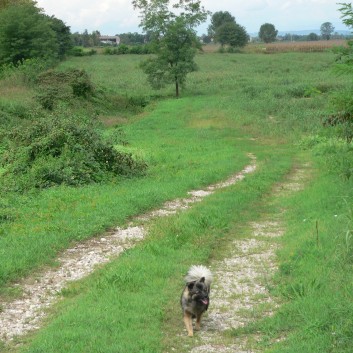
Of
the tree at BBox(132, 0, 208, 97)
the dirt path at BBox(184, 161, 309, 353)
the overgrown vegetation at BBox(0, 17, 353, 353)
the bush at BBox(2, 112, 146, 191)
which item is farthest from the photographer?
the tree at BBox(132, 0, 208, 97)

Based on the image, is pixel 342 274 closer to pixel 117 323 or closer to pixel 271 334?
pixel 271 334

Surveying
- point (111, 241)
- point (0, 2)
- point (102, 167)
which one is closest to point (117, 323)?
point (111, 241)

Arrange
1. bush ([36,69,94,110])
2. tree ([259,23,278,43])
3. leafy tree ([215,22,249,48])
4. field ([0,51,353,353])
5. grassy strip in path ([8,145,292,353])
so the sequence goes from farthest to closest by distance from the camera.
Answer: tree ([259,23,278,43]), leafy tree ([215,22,249,48]), bush ([36,69,94,110]), field ([0,51,353,353]), grassy strip in path ([8,145,292,353])

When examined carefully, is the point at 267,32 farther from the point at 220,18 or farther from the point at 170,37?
the point at 170,37

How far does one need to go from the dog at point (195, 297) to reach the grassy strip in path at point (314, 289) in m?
0.58

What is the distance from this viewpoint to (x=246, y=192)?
52.7 feet

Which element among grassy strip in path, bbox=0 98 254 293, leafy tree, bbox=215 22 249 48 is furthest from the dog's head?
leafy tree, bbox=215 22 249 48

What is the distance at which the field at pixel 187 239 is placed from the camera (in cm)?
730

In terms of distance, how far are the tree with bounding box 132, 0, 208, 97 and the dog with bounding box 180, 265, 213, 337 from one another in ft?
130

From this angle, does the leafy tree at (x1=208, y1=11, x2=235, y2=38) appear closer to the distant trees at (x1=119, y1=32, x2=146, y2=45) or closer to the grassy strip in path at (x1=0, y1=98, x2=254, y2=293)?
the distant trees at (x1=119, y1=32, x2=146, y2=45)

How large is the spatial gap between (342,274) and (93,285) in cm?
386

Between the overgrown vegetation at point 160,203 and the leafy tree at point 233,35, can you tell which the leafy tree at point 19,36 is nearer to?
the overgrown vegetation at point 160,203

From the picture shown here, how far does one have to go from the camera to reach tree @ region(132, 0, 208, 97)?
150 ft

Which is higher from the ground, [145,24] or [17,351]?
[145,24]
